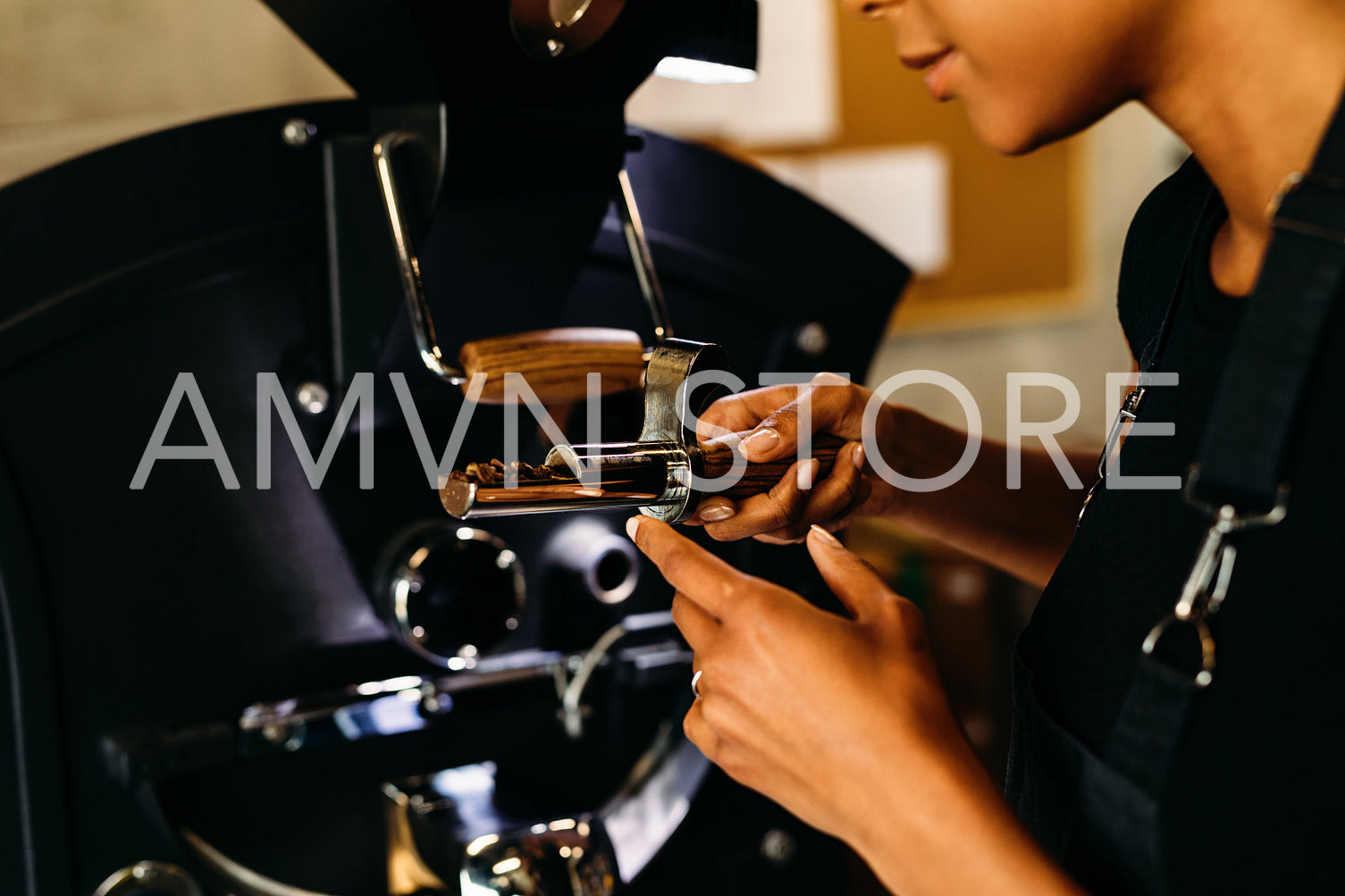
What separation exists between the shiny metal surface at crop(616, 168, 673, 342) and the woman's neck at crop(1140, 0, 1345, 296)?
0.26m

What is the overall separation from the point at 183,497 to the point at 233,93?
51 cm

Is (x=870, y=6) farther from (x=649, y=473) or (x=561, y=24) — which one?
Answer: (x=649, y=473)

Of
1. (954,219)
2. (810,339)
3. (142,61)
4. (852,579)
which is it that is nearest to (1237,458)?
(852,579)

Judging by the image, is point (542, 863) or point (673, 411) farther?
point (542, 863)

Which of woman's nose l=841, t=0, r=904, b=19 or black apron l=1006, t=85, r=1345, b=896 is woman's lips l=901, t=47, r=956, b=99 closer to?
woman's nose l=841, t=0, r=904, b=19

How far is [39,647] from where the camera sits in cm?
56

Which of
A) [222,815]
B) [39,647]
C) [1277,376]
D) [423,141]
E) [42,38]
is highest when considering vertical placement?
[42,38]

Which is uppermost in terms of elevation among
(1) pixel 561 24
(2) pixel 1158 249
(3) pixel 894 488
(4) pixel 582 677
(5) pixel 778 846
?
(1) pixel 561 24

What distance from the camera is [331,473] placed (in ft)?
2.06

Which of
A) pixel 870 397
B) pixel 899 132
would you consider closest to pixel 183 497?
pixel 870 397

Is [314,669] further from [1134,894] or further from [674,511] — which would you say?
[1134,894]

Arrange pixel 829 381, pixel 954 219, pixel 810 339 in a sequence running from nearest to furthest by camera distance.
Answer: pixel 829 381, pixel 810 339, pixel 954 219

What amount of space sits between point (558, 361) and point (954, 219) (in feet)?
6.47

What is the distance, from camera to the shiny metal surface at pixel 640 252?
618 millimetres
